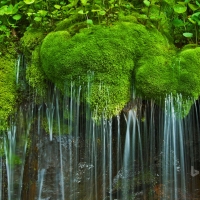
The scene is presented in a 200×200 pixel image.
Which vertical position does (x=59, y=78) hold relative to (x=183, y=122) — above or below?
above

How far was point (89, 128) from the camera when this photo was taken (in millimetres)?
4043

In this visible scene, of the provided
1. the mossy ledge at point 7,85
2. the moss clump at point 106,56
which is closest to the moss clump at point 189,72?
the moss clump at point 106,56

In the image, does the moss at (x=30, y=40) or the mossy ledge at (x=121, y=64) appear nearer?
the mossy ledge at (x=121, y=64)

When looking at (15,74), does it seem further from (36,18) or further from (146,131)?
(146,131)

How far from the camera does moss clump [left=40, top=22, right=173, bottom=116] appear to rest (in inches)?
144

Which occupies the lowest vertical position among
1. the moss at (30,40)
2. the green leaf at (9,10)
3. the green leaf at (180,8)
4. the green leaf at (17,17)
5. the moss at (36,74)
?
the moss at (36,74)

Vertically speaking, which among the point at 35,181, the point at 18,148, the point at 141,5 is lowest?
the point at 35,181

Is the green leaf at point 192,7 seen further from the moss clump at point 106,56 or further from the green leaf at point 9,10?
the green leaf at point 9,10

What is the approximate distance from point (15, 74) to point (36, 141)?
0.97 meters

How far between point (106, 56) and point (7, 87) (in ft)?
4.78

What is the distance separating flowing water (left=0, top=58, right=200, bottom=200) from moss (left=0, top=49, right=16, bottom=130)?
0.10 m

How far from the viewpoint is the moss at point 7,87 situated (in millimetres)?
4195

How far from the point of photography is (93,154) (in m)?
4.46

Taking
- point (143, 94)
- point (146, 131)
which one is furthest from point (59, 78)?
point (146, 131)
